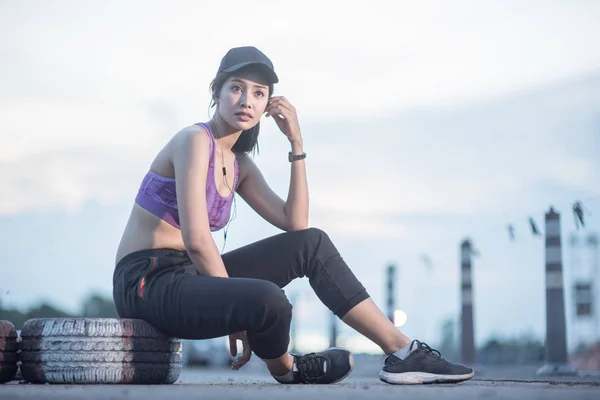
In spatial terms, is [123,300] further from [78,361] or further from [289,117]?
[289,117]

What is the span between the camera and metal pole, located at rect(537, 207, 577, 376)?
7875mm

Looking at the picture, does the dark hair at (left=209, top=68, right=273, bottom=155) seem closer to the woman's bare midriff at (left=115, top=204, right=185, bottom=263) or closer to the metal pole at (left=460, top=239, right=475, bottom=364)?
the woman's bare midriff at (left=115, top=204, right=185, bottom=263)

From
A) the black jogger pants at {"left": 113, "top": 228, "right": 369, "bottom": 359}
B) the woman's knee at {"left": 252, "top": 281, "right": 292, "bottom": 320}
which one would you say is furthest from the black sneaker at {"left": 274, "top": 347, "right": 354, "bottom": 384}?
the woman's knee at {"left": 252, "top": 281, "right": 292, "bottom": 320}

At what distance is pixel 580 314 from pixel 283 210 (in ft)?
30.5

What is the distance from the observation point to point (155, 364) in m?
4.05

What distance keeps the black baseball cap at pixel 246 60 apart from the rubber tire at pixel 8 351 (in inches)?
58.5

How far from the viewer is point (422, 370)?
403 centimetres

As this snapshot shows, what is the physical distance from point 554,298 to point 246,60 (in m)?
4.77

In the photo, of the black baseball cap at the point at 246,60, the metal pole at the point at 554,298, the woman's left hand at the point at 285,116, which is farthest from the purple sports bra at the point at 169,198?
the metal pole at the point at 554,298

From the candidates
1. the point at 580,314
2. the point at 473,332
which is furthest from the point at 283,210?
the point at 580,314

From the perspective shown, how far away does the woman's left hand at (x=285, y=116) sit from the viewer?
14.7 feet

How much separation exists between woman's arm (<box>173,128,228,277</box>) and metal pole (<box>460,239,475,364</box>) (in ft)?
24.9

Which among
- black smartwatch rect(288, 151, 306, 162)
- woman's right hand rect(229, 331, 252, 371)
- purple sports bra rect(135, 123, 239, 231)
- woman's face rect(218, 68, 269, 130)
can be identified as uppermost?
woman's face rect(218, 68, 269, 130)

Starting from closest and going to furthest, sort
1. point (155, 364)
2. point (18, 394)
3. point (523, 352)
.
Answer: point (18, 394), point (155, 364), point (523, 352)
